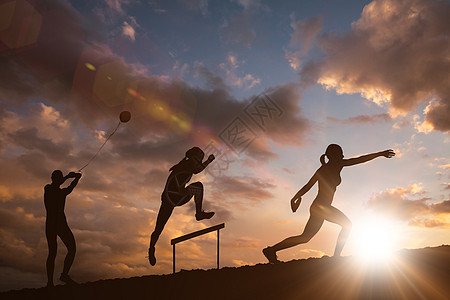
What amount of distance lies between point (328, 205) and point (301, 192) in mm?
782

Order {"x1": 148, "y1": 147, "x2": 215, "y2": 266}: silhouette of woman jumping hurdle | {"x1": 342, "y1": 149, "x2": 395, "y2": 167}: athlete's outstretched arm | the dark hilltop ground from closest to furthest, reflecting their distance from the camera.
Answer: the dark hilltop ground, {"x1": 342, "y1": 149, "x2": 395, "y2": 167}: athlete's outstretched arm, {"x1": 148, "y1": 147, "x2": 215, "y2": 266}: silhouette of woman jumping hurdle

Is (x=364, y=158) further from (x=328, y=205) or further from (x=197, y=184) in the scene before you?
(x=197, y=184)

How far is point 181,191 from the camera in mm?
10594

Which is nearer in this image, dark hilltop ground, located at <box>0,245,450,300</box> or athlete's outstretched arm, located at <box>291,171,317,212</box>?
dark hilltop ground, located at <box>0,245,450,300</box>

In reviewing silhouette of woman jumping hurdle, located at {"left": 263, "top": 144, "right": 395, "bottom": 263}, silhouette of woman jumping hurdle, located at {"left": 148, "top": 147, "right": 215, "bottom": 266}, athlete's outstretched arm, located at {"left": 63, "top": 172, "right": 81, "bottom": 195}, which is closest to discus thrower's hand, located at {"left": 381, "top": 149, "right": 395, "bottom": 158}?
silhouette of woman jumping hurdle, located at {"left": 263, "top": 144, "right": 395, "bottom": 263}

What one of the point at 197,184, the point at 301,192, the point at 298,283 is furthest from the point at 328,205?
the point at 197,184

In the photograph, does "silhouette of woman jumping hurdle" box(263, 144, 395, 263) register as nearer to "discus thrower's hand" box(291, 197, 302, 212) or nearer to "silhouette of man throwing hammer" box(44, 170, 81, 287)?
"discus thrower's hand" box(291, 197, 302, 212)

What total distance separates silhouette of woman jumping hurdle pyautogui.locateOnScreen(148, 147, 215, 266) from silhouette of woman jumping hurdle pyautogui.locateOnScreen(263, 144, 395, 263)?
2.26 meters

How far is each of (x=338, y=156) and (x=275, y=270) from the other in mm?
2994

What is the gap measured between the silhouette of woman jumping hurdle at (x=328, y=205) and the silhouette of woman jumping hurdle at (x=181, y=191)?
7.43 ft

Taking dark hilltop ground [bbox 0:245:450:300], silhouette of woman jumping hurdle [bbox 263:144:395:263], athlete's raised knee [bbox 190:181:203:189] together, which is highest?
athlete's raised knee [bbox 190:181:203:189]

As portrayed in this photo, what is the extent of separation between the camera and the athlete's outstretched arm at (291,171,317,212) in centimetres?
988

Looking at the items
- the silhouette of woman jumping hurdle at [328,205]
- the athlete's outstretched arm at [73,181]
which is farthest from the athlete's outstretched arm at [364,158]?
the athlete's outstretched arm at [73,181]

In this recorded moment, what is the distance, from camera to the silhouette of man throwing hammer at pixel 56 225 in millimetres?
9461
